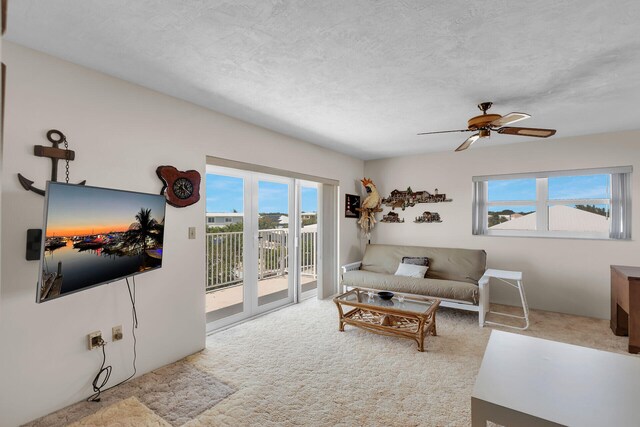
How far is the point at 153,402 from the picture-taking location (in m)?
2.16

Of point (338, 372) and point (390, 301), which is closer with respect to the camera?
point (338, 372)

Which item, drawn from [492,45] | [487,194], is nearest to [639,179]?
[487,194]

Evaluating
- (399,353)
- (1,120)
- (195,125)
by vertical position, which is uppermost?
(195,125)

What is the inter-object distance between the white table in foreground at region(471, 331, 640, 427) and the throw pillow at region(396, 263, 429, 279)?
232cm

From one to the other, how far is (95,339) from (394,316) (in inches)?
101

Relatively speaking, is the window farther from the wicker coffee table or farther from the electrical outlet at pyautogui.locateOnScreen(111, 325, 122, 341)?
the electrical outlet at pyautogui.locateOnScreen(111, 325, 122, 341)

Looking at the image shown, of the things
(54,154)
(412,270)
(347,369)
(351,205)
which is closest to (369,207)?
(351,205)

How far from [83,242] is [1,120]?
1582 millimetres

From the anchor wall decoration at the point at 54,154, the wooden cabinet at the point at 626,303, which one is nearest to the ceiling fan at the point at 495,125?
the wooden cabinet at the point at 626,303

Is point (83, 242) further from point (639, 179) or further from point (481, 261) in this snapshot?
point (639, 179)

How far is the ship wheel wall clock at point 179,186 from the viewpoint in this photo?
2.64 metres

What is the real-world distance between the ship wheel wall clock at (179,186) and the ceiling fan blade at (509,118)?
265 cm

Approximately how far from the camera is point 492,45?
1928mm

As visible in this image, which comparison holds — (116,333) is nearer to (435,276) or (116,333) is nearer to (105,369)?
(105,369)
